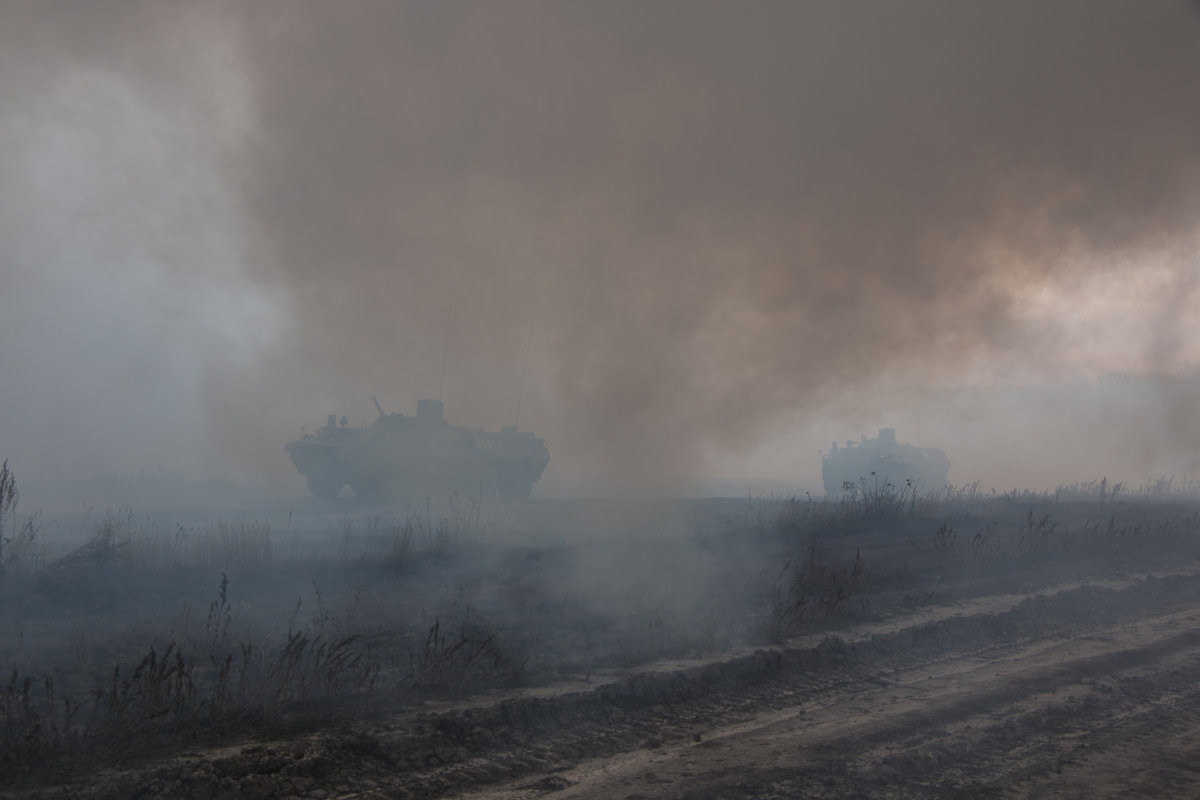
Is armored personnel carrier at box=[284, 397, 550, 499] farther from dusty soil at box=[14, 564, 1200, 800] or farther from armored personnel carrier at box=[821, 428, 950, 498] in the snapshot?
dusty soil at box=[14, 564, 1200, 800]

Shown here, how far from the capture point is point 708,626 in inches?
304

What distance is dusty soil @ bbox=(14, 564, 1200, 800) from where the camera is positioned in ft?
13.9

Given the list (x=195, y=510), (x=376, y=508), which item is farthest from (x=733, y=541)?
(x=195, y=510)

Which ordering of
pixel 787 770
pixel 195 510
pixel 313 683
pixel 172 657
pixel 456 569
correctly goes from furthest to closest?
pixel 195 510 → pixel 456 569 → pixel 172 657 → pixel 313 683 → pixel 787 770

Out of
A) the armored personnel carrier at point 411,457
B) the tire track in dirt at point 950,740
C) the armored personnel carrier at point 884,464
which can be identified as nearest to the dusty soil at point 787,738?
the tire track in dirt at point 950,740

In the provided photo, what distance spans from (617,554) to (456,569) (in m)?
2.10

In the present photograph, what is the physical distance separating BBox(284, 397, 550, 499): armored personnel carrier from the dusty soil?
17246mm

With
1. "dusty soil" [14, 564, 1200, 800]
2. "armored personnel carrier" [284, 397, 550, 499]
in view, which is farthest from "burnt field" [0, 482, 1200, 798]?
"armored personnel carrier" [284, 397, 550, 499]

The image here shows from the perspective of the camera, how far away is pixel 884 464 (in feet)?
104

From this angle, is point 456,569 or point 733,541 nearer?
point 456,569

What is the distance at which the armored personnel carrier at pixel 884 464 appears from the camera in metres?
31.7

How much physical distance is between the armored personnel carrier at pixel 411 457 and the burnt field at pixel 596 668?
10.8 meters

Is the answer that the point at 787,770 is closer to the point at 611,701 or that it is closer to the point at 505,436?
the point at 611,701

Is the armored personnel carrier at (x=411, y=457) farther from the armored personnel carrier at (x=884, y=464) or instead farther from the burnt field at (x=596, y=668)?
the armored personnel carrier at (x=884, y=464)
